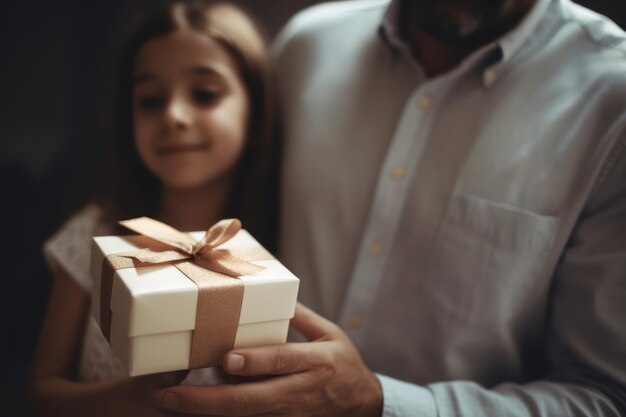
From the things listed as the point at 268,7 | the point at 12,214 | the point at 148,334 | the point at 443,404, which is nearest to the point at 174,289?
the point at 148,334

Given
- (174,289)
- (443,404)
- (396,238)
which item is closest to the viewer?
(174,289)

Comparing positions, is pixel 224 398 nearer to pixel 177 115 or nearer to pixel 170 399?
pixel 170 399

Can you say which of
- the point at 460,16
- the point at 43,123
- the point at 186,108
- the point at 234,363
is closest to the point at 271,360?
the point at 234,363

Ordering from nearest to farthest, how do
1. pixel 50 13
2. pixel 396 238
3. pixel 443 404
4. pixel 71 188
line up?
pixel 443 404, pixel 396 238, pixel 50 13, pixel 71 188

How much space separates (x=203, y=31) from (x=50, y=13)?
1.61 ft

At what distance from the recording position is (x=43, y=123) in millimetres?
1078

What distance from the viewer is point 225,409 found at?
46cm

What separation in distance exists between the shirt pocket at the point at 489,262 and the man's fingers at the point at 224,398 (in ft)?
0.99

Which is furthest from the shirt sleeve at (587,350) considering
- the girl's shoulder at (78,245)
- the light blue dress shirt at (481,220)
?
the girl's shoulder at (78,245)

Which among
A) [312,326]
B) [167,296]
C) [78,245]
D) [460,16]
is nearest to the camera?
[167,296]

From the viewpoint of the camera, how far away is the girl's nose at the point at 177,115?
0.66 m

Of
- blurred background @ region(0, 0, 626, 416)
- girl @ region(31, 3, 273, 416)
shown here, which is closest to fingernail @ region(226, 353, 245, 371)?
girl @ region(31, 3, 273, 416)

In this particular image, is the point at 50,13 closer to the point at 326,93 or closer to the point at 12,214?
the point at 12,214

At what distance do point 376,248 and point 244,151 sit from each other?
278 mm
